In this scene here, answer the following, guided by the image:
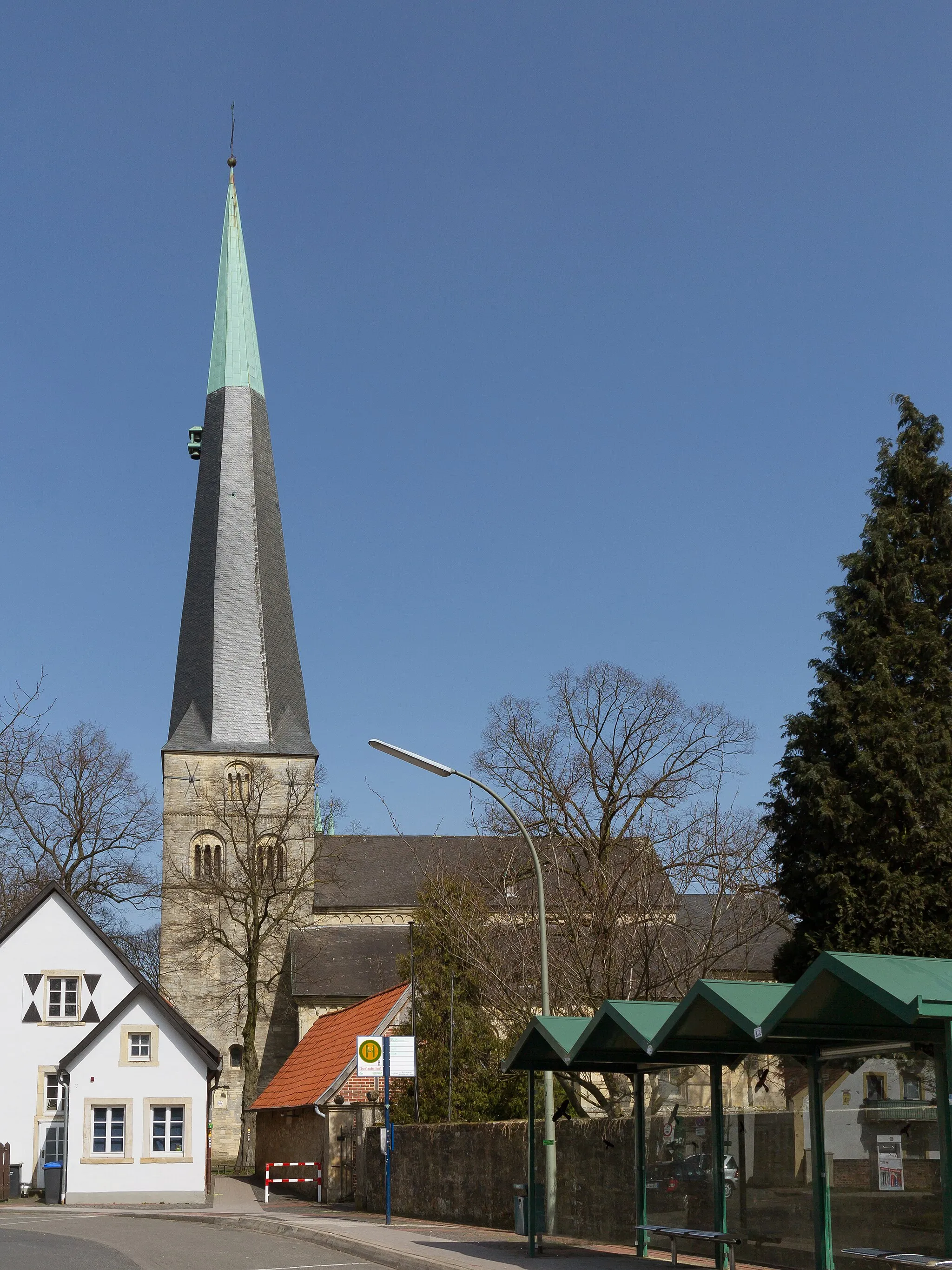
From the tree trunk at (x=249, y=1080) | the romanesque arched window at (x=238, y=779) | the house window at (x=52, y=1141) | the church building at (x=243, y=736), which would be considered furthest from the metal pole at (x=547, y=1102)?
the romanesque arched window at (x=238, y=779)

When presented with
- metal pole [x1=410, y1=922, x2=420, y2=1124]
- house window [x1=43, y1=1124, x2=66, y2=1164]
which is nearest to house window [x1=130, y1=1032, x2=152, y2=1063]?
house window [x1=43, y1=1124, x2=66, y2=1164]

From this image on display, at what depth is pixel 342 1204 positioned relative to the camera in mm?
28656

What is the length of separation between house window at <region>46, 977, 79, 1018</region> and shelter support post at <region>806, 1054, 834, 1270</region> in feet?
84.1

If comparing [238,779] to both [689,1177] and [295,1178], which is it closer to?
[295,1178]

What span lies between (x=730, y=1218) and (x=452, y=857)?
122 ft

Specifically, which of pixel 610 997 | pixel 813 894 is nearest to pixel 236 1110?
pixel 610 997

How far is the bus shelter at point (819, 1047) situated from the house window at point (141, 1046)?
1836 centimetres

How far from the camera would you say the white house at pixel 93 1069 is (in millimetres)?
31062

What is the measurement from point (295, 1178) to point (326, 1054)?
335 cm

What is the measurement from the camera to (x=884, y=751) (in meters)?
21.7

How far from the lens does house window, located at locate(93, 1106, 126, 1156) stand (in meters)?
31.1

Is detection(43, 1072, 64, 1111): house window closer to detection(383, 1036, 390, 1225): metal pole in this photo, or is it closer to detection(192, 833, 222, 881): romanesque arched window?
detection(383, 1036, 390, 1225): metal pole

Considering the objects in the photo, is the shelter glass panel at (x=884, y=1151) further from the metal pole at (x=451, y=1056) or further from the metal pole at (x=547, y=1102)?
the metal pole at (x=451, y=1056)

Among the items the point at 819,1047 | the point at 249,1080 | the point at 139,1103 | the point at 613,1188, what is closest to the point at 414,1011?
the point at 139,1103
